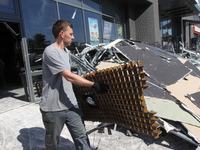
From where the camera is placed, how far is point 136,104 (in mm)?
2090

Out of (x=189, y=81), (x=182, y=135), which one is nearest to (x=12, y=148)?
(x=182, y=135)

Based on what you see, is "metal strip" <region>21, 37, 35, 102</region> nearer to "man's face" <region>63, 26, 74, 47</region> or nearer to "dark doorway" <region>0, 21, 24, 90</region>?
"dark doorway" <region>0, 21, 24, 90</region>

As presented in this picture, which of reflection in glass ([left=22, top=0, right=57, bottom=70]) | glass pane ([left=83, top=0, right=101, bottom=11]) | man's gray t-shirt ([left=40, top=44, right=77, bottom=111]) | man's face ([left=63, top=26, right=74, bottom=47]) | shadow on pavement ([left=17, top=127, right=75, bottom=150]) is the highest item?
glass pane ([left=83, top=0, right=101, bottom=11])

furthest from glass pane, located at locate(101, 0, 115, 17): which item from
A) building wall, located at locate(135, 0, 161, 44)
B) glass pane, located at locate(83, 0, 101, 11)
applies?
building wall, located at locate(135, 0, 161, 44)

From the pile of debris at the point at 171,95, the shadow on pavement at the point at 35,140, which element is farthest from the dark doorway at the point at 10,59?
the pile of debris at the point at 171,95

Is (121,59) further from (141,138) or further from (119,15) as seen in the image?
(119,15)

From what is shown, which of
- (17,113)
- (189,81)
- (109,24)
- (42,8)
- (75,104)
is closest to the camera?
(75,104)

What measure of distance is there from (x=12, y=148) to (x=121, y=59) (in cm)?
314

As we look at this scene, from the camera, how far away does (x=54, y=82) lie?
1809 millimetres

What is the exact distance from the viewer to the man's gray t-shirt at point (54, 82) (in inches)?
67.0

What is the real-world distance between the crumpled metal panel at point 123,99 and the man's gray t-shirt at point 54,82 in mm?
578

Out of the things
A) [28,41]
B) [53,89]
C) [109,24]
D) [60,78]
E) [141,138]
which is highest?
[109,24]

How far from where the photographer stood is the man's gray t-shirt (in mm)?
1701

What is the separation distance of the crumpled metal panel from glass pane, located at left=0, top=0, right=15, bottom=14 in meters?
3.52
